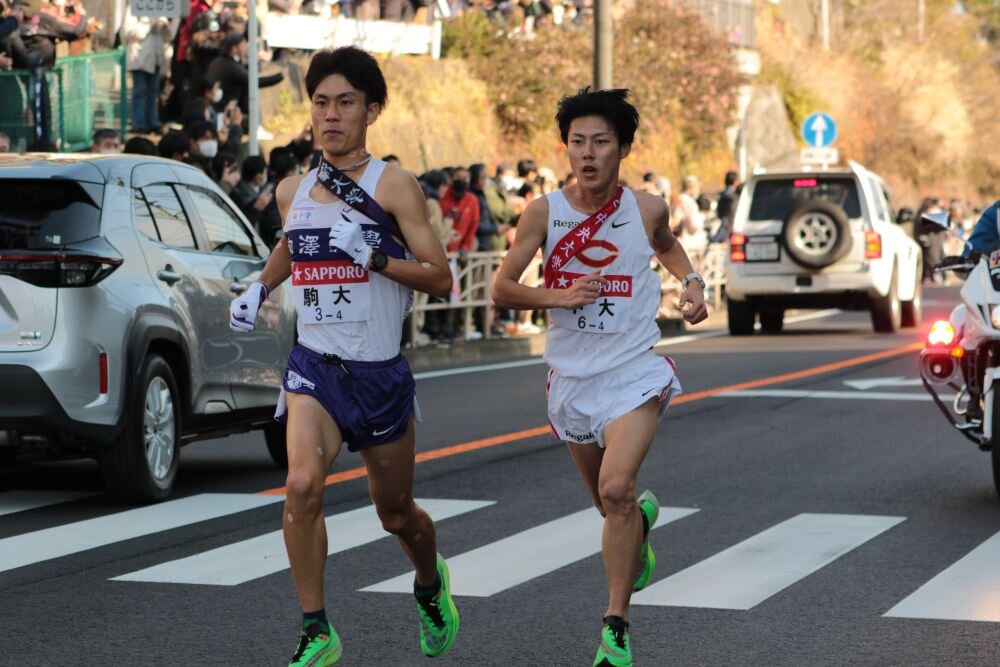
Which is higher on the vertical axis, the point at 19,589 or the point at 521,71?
the point at 521,71

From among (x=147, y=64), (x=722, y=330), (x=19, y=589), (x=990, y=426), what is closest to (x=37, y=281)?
(x=19, y=589)

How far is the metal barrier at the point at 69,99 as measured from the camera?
21141 millimetres

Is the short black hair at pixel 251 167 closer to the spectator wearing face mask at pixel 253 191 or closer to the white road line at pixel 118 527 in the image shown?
the spectator wearing face mask at pixel 253 191

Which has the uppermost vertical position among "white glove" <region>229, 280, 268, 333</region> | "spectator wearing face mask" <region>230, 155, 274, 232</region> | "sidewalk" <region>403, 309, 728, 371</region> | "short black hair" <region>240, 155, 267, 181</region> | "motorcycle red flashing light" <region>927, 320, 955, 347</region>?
"short black hair" <region>240, 155, 267, 181</region>

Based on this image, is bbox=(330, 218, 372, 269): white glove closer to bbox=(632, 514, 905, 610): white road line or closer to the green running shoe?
the green running shoe

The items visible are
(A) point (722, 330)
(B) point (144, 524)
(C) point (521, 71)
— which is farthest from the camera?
(C) point (521, 71)

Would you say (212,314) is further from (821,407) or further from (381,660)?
(821,407)

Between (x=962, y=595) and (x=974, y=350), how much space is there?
2.80 meters

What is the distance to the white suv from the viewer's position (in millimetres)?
24250

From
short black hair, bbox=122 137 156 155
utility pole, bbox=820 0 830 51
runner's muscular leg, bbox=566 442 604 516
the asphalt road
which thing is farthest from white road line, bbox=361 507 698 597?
utility pole, bbox=820 0 830 51

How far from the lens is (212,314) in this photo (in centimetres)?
1086

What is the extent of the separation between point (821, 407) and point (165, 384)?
262 inches

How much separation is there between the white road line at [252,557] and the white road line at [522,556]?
0.76ft

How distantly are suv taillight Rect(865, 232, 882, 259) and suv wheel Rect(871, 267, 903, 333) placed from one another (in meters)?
0.53
